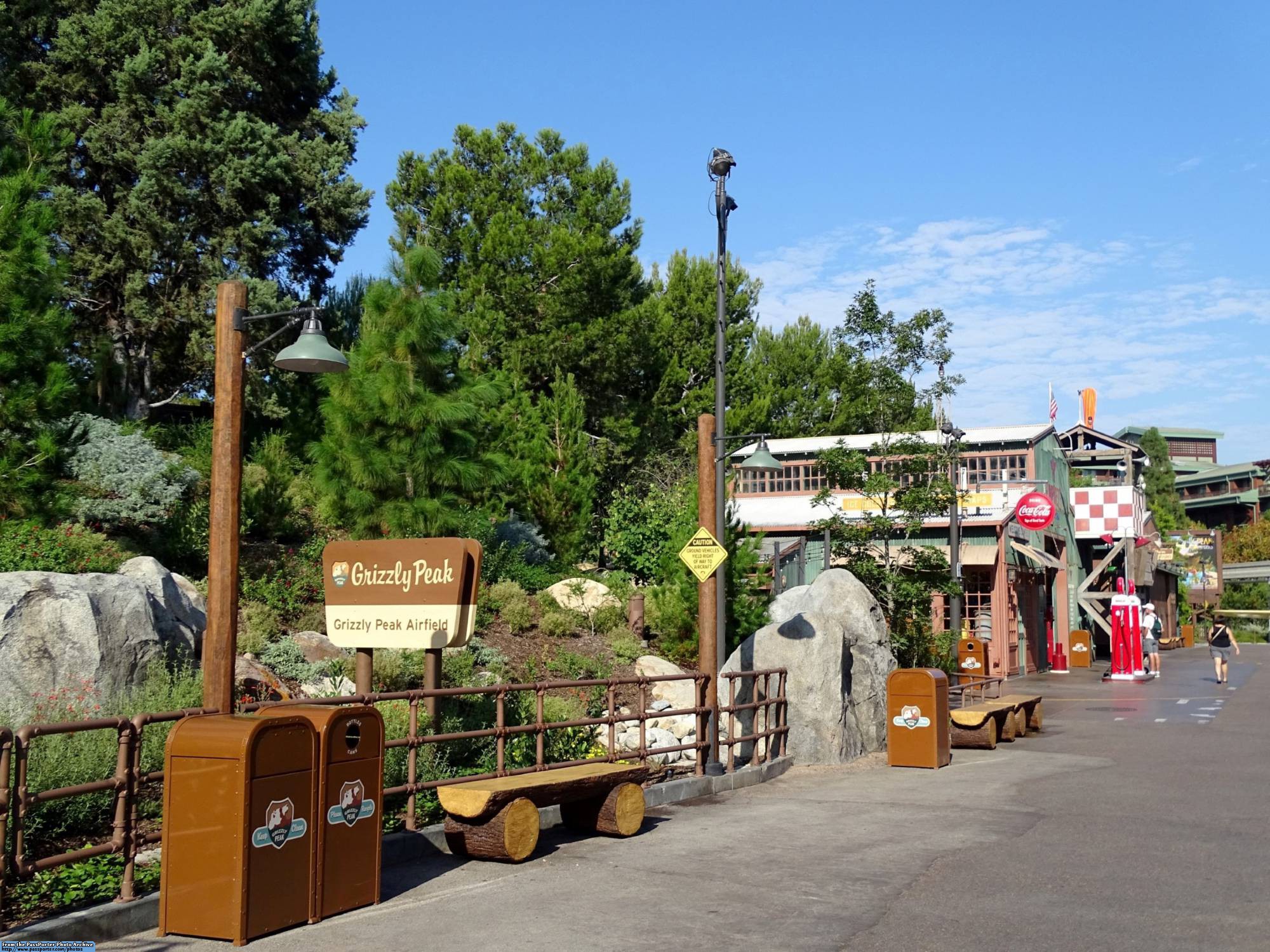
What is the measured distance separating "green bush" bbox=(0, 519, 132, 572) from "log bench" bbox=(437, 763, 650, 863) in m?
7.13

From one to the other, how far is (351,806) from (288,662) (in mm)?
8001

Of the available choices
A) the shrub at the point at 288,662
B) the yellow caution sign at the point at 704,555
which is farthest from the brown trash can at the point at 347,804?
the shrub at the point at 288,662

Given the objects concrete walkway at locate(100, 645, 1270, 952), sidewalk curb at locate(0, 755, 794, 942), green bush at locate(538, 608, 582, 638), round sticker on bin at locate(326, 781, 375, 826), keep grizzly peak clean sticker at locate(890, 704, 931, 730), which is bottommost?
concrete walkway at locate(100, 645, 1270, 952)

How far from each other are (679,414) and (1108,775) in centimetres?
2868

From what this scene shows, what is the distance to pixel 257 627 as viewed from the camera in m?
15.5

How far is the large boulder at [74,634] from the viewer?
10.7 meters

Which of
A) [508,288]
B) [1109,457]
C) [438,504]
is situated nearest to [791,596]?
[438,504]

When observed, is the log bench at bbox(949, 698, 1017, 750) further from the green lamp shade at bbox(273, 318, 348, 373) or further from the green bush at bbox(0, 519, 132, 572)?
the green bush at bbox(0, 519, 132, 572)

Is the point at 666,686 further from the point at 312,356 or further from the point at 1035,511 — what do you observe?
the point at 1035,511

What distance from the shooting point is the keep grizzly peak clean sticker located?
47.7 feet

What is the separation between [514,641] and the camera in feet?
62.2

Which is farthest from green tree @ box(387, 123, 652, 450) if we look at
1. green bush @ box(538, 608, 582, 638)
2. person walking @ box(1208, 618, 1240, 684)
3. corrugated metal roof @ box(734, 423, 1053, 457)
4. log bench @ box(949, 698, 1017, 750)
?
log bench @ box(949, 698, 1017, 750)

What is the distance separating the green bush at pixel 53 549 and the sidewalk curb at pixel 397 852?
22.2ft

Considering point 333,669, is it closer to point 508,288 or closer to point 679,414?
point 508,288
